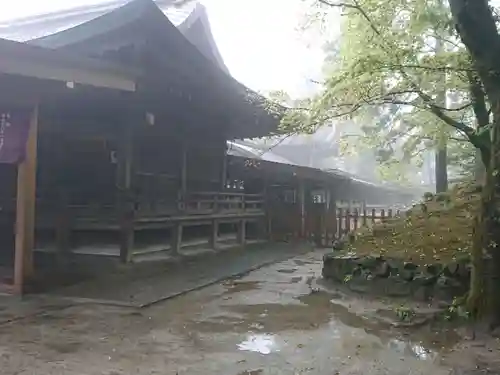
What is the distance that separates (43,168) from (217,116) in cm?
455

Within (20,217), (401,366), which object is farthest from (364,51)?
(20,217)

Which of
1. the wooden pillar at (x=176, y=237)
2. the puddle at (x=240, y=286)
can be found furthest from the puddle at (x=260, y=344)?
the wooden pillar at (x=176, y=237)

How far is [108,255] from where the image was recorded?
10500 millimetres

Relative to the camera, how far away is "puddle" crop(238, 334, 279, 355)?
17.3ft

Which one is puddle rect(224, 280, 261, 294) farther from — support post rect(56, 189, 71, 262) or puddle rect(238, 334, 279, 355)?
support post rect(56, 189, 71, 262)

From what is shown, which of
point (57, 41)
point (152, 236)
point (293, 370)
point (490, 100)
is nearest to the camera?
point (293, 370)

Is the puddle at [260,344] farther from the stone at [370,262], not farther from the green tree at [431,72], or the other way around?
the stone at [370,262]

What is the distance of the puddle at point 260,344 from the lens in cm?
529

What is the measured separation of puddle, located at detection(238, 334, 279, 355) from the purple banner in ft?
13.1

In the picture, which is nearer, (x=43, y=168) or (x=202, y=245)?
(x=43, y=168)

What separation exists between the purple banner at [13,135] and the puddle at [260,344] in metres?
3.99

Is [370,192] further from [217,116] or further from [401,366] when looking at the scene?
[401,366]

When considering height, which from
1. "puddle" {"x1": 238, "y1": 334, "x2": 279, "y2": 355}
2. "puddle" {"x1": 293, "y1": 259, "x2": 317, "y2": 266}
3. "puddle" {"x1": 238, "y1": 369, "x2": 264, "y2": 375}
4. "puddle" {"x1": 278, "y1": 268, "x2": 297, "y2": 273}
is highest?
"puddle" {"x1": 293, "y1": 259, "x2": 317, "y2": 266}

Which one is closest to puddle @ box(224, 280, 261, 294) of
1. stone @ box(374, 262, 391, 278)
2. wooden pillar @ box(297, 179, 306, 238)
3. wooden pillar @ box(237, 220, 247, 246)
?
stone @ box(374, 262, 391, 278)
